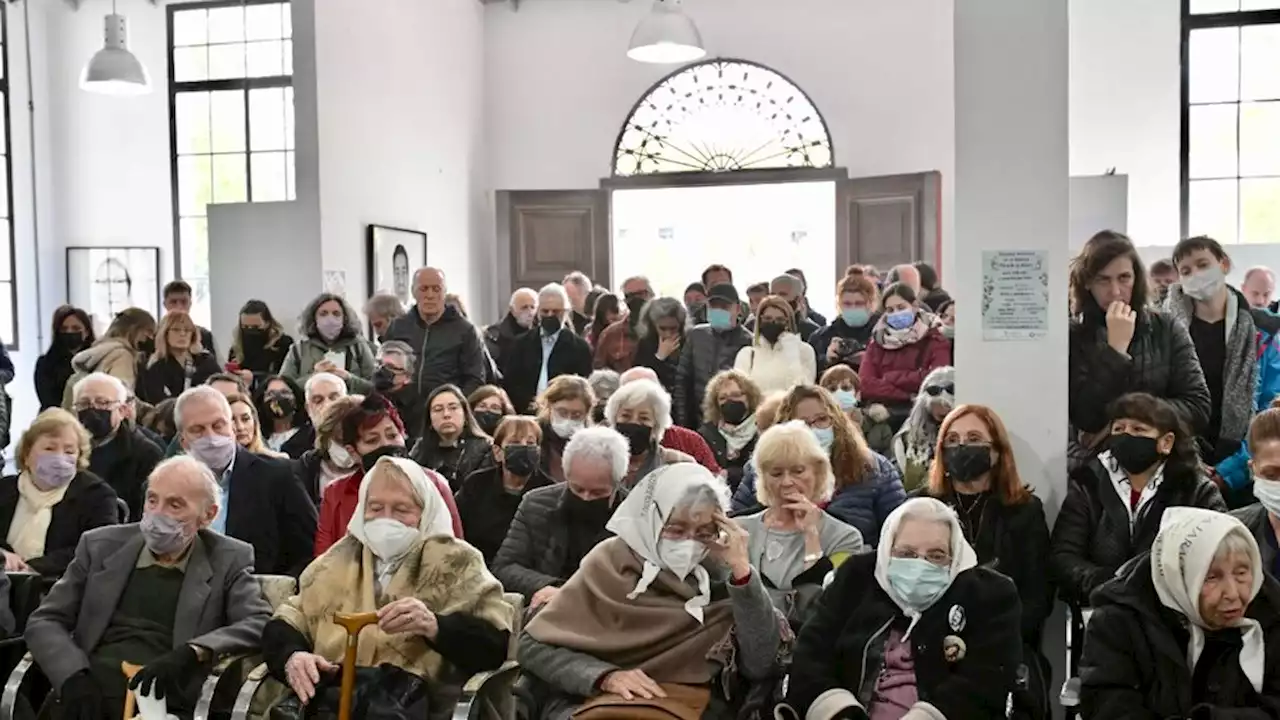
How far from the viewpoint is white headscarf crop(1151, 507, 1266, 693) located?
3248mm

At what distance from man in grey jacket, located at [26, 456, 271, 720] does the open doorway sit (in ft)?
30.0

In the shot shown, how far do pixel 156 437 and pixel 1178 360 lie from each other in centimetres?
439

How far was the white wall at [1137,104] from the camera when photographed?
433 inches

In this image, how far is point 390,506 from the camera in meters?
3.88

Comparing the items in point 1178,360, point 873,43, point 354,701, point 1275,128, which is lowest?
point 354,701

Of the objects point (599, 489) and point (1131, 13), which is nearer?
point (599, 489)

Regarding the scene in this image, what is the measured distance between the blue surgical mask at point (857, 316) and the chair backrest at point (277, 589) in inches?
146

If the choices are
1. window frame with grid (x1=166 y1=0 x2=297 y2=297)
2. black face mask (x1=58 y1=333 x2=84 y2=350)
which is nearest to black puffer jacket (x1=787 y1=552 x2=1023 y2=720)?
black face mask (x1=58 y1=333 x2=84 y2=350)

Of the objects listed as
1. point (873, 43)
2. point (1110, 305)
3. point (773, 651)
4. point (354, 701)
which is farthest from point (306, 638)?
point (873, 43)

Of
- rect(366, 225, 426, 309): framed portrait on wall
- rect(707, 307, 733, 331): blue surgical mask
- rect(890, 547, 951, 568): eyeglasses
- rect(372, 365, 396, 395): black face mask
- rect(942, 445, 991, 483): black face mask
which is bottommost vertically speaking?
rect(890, 547, 951, 568): eyeglasses

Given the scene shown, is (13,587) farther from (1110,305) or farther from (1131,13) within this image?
(1131,13)

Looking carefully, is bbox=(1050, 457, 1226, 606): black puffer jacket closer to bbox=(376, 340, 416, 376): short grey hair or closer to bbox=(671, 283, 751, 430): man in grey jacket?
bbox=(671, 283, 751, 430): man in grey jacket

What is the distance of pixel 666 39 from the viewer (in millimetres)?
9852

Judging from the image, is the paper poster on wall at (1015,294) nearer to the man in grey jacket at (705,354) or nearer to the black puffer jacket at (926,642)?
the black puffer jacket at (926,642)
